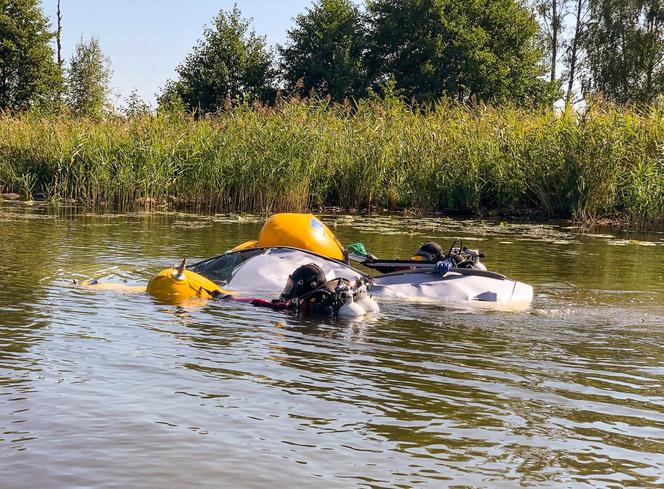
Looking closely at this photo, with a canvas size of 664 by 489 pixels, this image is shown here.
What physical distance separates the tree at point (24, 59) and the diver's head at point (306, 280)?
38028mm

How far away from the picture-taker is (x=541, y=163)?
1895cm

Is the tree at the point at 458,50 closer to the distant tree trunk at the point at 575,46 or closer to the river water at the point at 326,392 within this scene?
the distant tree trunk at the point at 575,46

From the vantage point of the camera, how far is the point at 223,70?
46.9 m

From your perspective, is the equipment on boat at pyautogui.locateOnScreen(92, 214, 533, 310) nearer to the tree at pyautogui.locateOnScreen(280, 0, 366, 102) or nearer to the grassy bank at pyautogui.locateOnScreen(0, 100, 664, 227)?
the grassy bank at pyautogui.locateOnScreen(0, 100, 664, 227)

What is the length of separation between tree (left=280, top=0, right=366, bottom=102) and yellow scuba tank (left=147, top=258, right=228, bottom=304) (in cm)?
3765

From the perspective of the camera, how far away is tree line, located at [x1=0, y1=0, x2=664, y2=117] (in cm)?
4444

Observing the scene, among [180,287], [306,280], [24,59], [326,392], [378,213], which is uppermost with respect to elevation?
[24,59]

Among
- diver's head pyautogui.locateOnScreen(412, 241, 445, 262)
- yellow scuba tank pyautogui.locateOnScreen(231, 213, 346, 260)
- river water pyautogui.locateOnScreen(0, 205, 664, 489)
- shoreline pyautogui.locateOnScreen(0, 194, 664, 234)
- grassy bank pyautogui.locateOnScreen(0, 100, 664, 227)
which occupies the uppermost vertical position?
grassy bank pyautogui.locateOnScreen(0, 100, 664, 227)

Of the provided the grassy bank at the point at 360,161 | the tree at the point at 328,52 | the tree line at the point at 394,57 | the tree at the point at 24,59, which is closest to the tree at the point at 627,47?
the tree line at the point at 394,57


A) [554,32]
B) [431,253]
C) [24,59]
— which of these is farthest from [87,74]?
[431,253]

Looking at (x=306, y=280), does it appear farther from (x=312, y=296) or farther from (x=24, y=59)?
(x=24, y=59)

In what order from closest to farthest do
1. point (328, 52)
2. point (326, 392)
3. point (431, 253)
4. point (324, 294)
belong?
point (326, 392), point (324, 294), point (431, 253), point (328, 52)

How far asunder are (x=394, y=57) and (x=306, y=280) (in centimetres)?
4141

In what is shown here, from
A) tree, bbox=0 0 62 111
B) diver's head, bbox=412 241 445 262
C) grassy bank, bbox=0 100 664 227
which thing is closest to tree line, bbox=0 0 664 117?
tree, bbox=0 0 62 111
